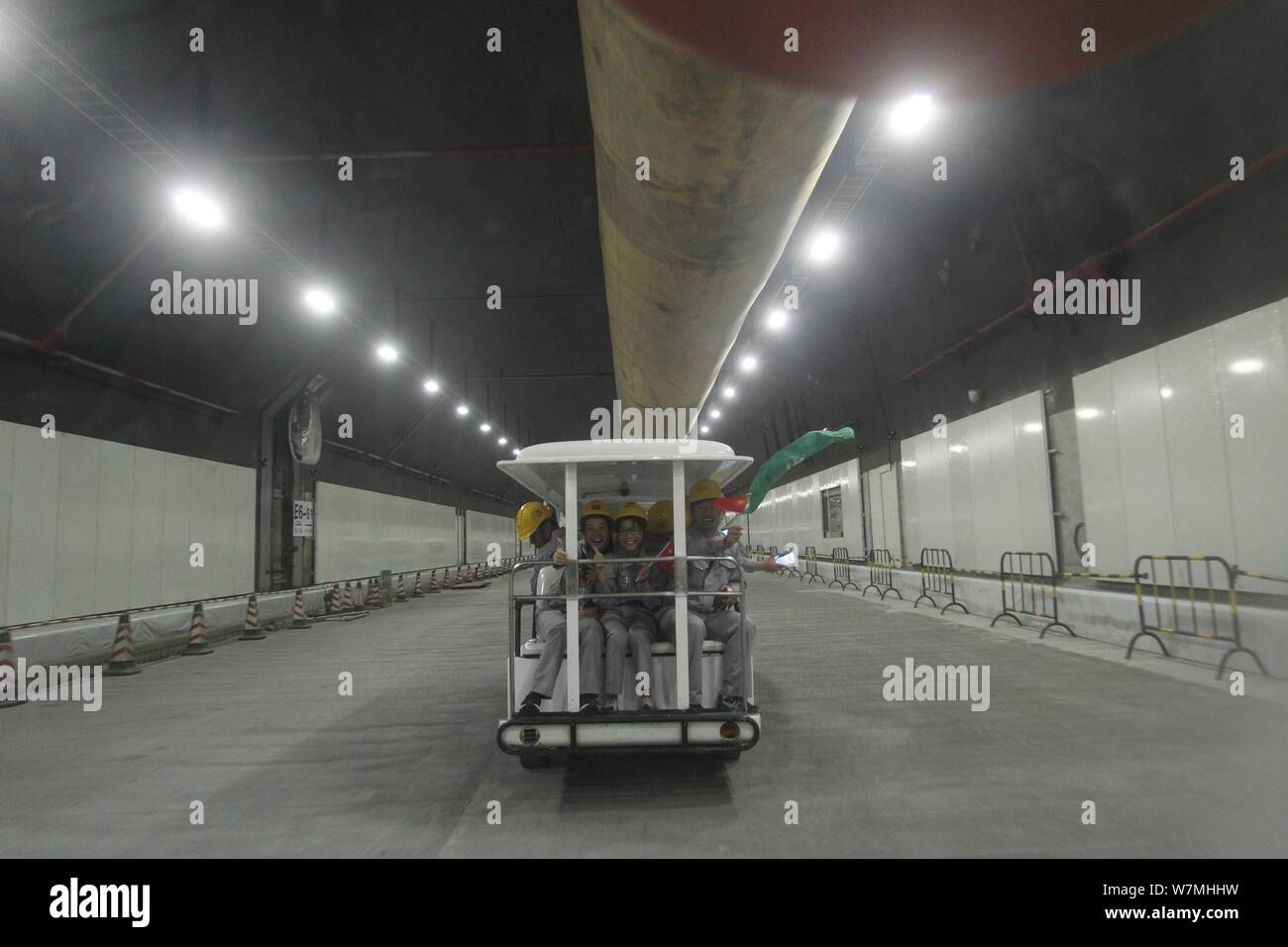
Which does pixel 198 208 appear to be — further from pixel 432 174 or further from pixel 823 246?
pixel 823 246

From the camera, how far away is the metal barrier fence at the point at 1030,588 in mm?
10664

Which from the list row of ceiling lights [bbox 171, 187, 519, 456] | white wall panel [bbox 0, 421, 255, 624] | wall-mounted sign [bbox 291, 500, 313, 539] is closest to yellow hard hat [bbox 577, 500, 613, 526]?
row of ceiling lights [bbox 171, 187, 519, 456]

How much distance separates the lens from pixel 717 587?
198 inches

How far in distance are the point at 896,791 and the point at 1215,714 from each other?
358 cm

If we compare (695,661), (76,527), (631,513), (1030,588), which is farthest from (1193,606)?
(76,527)

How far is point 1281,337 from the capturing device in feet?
22.5

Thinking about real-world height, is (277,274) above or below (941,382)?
above

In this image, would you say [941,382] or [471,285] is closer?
[471,285]

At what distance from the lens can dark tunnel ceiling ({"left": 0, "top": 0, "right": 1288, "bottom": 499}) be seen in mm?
6039

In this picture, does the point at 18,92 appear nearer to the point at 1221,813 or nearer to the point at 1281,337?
the point at 1221,813

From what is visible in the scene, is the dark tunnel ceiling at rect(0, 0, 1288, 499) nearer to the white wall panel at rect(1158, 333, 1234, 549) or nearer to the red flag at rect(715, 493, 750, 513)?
the white wall panel at rect(1158, 333, 1234, 549)

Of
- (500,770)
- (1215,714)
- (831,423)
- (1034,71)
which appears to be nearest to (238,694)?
(500,770)

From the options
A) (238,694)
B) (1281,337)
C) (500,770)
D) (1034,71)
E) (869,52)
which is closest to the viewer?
(869,52)

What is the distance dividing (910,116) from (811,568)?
816 inches
